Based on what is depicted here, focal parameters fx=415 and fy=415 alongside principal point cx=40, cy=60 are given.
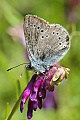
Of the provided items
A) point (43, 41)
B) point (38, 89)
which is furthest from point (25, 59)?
point (38, 89)

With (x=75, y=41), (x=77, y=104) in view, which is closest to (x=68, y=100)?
(x=77, y=104)

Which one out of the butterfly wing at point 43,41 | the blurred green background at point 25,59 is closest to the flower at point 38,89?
the butterfly wing at point 43,41

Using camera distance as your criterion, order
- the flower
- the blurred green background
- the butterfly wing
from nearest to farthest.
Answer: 1. the flower
2. the butterfly wing
3. the blurred green background

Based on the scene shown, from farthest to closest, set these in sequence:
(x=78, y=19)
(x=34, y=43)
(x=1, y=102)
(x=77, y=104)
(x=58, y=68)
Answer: (x=78, y=19) < (x=1, y=102) < (x=77, y=104) < (x=34, y=43) < (x=58, y=68)

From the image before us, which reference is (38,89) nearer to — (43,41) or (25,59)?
(43,41)

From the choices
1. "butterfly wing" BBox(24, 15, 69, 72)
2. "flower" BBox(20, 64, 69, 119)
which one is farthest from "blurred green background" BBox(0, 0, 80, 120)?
"flower" BBox(20, 64, 69, 119)

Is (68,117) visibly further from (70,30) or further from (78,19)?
(78,19)

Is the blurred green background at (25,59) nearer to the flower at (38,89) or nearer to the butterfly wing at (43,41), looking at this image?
the butterfly wing at (43,41)

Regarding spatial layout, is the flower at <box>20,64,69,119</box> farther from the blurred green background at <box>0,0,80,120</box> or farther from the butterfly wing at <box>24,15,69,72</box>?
the blurred green background at <box>0,0,80,120</box>
